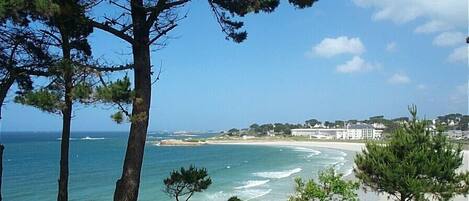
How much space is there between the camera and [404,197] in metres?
12.1

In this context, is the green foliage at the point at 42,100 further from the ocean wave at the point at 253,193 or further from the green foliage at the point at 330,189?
the ocean wave at the point at 253,193

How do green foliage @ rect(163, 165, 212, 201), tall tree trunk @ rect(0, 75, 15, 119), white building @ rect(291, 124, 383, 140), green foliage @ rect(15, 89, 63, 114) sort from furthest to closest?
white building @ rect(291, 124, 383, 140) → green foliage @ rect(163, 165, 212, 201) → tall tree trunk @ rect(0, 75, 15, 119) → green foliage @ rect(15, 89, 63, 114)

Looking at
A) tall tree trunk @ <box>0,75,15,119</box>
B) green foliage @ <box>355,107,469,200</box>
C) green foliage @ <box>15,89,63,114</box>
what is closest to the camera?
green foliage @ <box>15,89,63,114</box>

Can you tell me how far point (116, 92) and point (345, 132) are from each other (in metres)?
139

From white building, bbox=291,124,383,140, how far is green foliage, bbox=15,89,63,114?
113m

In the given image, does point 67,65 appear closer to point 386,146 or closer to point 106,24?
point 106,24

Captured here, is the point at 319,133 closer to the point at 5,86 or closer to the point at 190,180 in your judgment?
the point at 190,180

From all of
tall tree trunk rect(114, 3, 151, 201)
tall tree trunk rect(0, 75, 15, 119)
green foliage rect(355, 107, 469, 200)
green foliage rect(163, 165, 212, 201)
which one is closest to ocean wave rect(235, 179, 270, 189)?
green foliage rect(355, 107, 469, 200)

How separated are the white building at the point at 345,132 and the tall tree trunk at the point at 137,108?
11233 cm

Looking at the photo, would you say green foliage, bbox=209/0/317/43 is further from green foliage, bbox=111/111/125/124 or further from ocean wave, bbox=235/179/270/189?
ocean wave, bbox=235/179/270/189

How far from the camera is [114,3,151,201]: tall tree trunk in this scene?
21.3ft

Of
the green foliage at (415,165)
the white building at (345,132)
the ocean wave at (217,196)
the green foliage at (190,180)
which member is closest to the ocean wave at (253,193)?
the ocean wave at (217,196)

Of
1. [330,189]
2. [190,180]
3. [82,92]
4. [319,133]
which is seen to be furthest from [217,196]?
[319,133]

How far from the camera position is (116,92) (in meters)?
5.89
